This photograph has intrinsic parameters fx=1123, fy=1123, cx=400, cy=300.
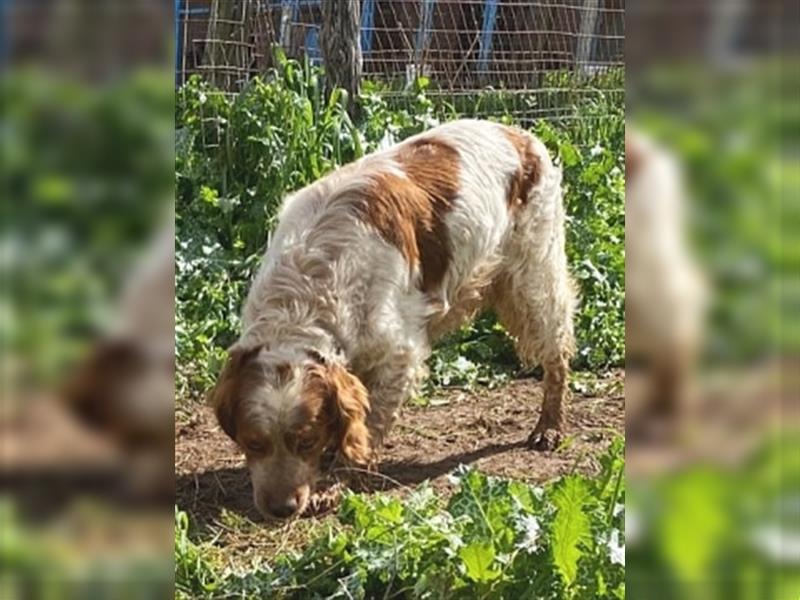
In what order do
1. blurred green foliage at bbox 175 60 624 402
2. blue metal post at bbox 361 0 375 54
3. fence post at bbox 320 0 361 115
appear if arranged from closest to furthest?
Result: blurred green foliage at bbox 175 60 624 402
fence post at bbox 320 0 361 115
blue metal post at bbox 361 0 375 54

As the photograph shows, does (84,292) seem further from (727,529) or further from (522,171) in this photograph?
(522,171)

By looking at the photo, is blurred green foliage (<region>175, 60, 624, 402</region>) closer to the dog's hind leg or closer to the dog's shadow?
the dog's hind leg

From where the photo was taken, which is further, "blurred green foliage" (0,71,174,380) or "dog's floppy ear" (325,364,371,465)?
"dog's floppy ear" (325,364,371,465)

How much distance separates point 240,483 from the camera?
473cm

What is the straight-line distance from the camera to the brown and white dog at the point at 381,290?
4.07m

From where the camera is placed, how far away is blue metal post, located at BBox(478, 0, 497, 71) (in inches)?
320

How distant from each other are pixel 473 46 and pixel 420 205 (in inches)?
152

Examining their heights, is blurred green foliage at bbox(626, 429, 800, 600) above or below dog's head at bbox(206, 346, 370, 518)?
above

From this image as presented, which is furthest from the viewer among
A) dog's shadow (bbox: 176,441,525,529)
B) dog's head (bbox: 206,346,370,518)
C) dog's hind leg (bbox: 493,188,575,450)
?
dog's hind leg (bbox: 493,188,575,450)

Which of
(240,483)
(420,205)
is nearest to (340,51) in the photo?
(420,205)

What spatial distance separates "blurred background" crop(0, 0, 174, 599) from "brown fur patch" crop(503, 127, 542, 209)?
4340 millimetres

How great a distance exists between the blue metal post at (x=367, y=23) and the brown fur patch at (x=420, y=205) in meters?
3.15

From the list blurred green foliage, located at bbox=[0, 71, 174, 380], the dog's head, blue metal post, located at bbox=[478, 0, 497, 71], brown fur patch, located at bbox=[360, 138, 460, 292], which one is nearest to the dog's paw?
brown fur patch, located at bbox=[360, 138, 460, 292]

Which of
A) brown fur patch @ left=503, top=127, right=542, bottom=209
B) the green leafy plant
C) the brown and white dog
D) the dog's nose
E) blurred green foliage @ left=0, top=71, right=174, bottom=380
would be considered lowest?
the dog's nose
